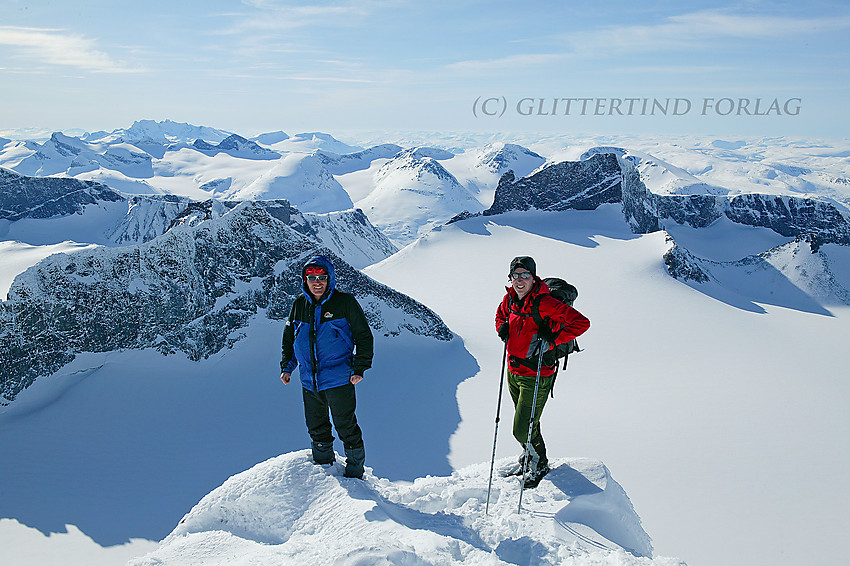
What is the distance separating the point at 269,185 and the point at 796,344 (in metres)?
196

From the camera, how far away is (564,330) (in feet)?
19.7

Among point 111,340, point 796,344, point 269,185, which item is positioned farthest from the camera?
point 269,185

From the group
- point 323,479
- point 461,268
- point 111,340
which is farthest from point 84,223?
point 323,479

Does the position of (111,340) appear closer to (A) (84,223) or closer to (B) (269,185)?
(A) (84,223)

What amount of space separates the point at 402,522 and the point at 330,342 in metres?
2.32

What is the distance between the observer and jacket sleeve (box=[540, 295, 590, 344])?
598 cm

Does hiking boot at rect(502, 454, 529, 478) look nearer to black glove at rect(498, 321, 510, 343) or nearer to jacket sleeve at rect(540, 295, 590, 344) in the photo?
black glove at rect(498, 321, 510, 343)

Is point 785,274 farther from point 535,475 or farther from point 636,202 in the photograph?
point 535,475

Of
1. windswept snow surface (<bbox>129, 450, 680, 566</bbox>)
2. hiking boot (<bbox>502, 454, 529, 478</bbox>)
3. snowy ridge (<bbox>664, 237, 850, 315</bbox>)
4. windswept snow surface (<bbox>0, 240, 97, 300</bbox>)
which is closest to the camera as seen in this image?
windswept snow surface (<bbox>129, 450, 680, 566</bbox>)

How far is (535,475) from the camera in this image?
6.73 metres

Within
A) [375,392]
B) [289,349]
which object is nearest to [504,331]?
[289,349]

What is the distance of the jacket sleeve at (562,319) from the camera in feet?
19.6

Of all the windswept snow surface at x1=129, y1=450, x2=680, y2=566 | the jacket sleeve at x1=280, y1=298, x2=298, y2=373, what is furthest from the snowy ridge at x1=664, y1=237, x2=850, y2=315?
the jacket sleeve at x1=280, y1=298, x2=298, y2=373

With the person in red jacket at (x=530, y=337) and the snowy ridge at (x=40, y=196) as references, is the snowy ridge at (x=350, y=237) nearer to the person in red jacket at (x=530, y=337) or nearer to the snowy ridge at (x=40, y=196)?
the snowy ridge at (x=40, y=196)
